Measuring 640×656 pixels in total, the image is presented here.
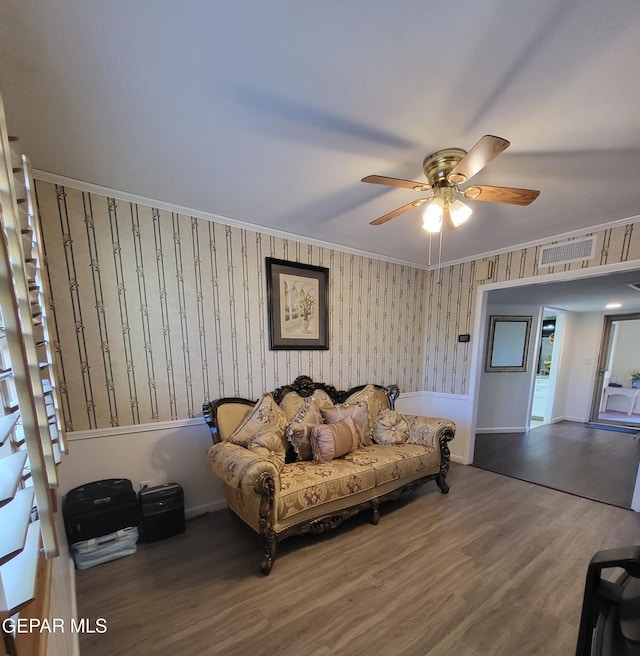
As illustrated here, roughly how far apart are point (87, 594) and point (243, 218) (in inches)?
105

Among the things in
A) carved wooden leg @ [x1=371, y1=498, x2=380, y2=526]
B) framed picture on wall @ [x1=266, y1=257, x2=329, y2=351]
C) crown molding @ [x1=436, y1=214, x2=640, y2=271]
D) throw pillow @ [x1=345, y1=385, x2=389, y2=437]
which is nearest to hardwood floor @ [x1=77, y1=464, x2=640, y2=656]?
carved wooden leg @ [x1=371, y1=498, x2=380, y2=526]

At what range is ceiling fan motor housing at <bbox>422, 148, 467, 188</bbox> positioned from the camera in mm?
1485

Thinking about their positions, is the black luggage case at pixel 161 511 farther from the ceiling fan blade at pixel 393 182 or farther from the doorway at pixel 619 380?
the doorway at pixel 619 380

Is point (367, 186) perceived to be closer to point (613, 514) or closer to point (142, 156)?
point (142, 156)

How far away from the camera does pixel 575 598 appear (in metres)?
1.55

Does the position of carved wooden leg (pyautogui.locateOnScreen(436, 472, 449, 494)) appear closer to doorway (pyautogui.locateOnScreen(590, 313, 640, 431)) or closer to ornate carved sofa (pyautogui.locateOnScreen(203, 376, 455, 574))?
ornate carved sofa (pyautogui.locateOnScreen(203, 376, 455, 574))

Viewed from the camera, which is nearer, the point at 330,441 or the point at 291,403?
the point at 330,441

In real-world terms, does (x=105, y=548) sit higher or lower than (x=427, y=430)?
lower

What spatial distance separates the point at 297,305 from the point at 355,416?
122 centimetres

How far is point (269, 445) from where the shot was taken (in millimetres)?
2119

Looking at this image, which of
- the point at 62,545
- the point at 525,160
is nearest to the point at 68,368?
the point at 62,545

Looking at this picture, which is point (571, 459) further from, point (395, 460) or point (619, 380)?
point (619, 380)

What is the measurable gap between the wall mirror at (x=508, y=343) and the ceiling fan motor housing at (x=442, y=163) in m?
3.80

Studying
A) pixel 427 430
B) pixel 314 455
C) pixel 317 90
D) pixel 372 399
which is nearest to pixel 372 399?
pixel 372 399
